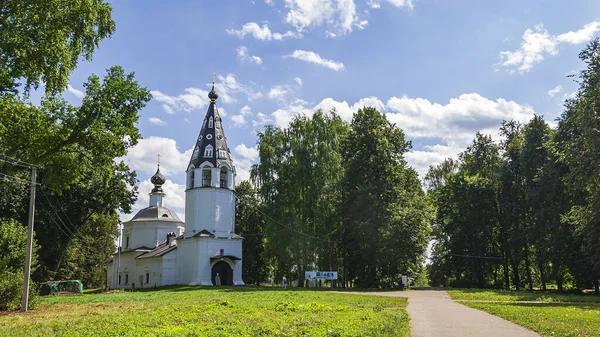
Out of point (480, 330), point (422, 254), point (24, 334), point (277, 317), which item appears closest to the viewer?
point (24, 334)

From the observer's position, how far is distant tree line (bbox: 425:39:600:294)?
21.9m

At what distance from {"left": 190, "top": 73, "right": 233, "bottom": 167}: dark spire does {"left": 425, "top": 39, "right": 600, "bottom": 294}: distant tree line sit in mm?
20827

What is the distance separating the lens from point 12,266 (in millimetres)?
20969

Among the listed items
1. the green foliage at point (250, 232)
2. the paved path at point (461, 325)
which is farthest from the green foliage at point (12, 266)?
the green foliage at point (250, 232)

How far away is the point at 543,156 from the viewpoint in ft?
122

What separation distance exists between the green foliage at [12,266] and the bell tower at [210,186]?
19.7 m

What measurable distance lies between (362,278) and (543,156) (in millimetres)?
16840

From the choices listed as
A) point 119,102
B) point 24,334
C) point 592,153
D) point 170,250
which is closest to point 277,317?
point 24,334

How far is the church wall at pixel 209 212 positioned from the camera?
137ft

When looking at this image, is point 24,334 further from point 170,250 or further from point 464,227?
point 464,227

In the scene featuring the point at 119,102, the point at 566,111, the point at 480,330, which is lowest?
the point at 480,330

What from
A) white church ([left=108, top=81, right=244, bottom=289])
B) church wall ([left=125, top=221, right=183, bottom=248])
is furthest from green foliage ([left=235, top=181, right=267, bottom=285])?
white church ([left=108, top=81, right=244, bottom=289])

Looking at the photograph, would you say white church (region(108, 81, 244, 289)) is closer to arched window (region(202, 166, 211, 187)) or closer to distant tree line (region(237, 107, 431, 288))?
arched window (region(202, 166, 211, 187))

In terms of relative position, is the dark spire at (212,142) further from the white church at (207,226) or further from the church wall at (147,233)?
the church wall at (147,233)
